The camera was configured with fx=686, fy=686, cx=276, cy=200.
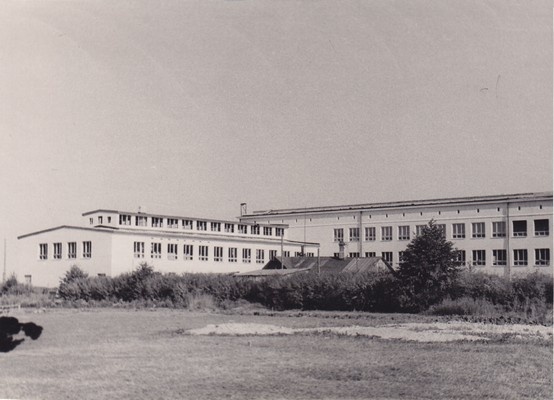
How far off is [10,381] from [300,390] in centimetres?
706

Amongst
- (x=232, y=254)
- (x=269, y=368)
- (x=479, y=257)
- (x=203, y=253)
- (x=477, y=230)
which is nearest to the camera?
(x=269, y=368)

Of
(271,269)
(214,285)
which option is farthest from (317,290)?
(271,269)

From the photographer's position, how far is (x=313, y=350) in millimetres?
19125

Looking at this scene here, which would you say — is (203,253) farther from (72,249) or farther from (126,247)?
(72,249)

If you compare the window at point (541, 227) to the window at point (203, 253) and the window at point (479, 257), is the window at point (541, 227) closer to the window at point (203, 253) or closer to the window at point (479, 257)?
the window at point (479, 257)

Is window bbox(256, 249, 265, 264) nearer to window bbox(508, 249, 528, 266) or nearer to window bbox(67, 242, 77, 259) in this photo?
window bbox(67, 242, 77, 259)

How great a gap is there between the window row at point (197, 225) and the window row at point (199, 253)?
2215 millimetres

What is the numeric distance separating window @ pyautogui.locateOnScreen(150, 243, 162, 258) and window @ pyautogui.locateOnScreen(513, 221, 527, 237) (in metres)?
28.1

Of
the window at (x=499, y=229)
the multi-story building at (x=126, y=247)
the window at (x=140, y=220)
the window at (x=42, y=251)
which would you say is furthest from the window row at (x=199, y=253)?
the window at (x=499, y=229)

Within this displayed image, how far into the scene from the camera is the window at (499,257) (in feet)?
141

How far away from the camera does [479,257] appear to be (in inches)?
1790

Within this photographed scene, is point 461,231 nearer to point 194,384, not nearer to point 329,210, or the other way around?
point 329,210

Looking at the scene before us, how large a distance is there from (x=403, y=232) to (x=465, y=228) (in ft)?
23.0

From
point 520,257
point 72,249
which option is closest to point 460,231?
point 520,257
